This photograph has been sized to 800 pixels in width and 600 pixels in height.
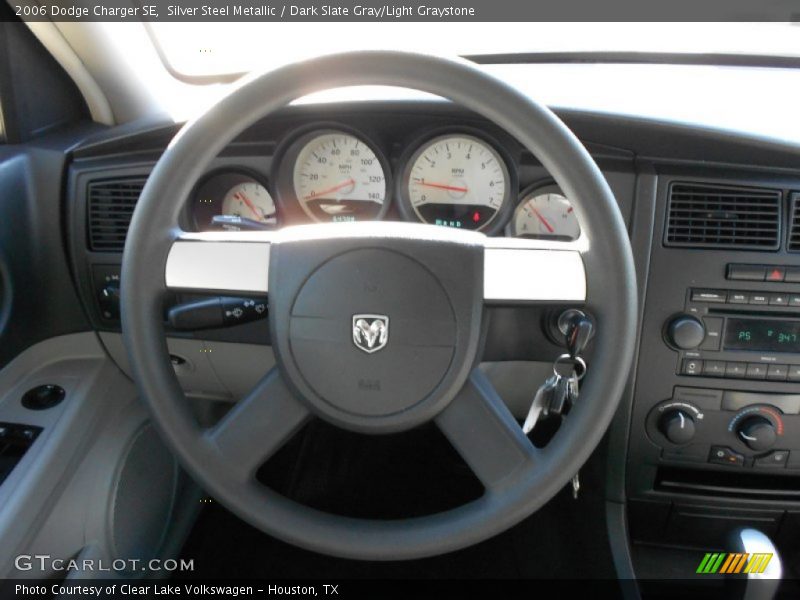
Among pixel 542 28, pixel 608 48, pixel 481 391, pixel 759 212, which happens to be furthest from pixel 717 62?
pixel 481 391

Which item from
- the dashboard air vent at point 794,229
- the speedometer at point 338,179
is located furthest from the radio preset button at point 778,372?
the speedometer at point 338,179

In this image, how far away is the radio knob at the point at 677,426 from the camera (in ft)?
4.57

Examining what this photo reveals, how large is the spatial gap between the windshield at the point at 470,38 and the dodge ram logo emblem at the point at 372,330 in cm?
81

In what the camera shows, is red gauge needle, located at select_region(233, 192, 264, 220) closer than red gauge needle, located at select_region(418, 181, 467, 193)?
No

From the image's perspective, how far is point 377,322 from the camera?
100 cm

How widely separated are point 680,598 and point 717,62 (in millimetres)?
1256

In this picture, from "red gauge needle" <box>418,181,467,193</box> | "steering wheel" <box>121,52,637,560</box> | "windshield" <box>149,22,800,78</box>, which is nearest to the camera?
"steering wheel" <box>121,52,637,560</box>

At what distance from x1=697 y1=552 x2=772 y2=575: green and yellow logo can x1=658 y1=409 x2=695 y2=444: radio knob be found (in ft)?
0.76

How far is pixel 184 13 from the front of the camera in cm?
161

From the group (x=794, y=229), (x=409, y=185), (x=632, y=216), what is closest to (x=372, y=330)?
(x=409, y=185)

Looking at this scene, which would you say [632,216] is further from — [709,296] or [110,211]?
[110,211]

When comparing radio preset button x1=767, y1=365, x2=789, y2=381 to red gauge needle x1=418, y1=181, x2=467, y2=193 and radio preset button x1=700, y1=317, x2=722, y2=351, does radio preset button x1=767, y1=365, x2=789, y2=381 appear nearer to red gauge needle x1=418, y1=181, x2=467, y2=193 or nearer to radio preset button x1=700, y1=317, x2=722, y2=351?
radio preset button x1=700, y1=317, x2=722, y2=351

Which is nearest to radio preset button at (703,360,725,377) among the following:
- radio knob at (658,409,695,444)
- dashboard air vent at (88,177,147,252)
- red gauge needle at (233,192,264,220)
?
radio knob at (658,409,695,444)

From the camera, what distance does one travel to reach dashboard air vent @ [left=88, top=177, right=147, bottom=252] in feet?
4.93
